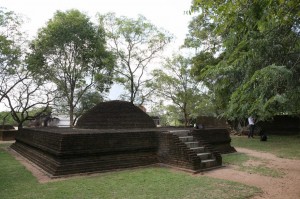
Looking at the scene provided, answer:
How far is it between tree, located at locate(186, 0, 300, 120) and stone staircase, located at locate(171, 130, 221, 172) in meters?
4.38

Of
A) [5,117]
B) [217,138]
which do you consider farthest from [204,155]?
[5,117]

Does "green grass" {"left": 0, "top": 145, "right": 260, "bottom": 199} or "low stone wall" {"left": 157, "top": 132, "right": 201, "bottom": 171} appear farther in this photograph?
"low stone wall" {"left": 157, "top": 132, "right": 201, "bottom": 171}

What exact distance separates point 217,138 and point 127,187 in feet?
24.9

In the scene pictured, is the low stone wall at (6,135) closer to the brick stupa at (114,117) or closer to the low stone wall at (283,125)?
the brick stupa at (114,117)

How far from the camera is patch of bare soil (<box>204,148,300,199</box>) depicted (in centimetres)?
631

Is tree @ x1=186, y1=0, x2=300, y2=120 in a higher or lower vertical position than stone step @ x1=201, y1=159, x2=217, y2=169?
higher

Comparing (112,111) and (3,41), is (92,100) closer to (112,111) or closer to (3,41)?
(3,41)

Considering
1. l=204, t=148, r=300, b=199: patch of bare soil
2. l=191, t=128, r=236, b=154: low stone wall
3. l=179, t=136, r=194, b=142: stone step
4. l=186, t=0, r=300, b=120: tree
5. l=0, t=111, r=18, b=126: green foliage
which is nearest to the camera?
l=186, t=0, r=300, b=120: tree

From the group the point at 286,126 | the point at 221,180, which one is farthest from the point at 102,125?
the point at 286,126

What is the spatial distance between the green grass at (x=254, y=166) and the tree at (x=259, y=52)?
4.49 m

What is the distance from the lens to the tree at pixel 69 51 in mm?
19609

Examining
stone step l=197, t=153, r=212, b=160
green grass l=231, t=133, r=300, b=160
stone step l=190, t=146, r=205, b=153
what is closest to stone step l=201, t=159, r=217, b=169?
stone step l=197, t=153, r=212, b=160

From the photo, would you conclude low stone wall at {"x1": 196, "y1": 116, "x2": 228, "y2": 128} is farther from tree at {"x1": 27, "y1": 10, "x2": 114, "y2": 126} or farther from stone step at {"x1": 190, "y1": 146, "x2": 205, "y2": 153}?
stone step at {"x1": 190, "y1": 146, "x2": 205, "y2": 153}

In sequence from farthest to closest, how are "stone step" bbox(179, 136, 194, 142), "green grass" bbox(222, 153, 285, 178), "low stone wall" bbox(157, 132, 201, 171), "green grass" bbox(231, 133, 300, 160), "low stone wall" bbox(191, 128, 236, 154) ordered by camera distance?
"green grass" bbox(231, 133, 300, 160) < "low stone wall" bbox(191, 128, 236, 154) < "stone step" bbox(179, 136, 194, 142) < "low stone wall" bbox(157, 132, 201, 171) < "green grass" bbox(222, 153, 285, 178)
